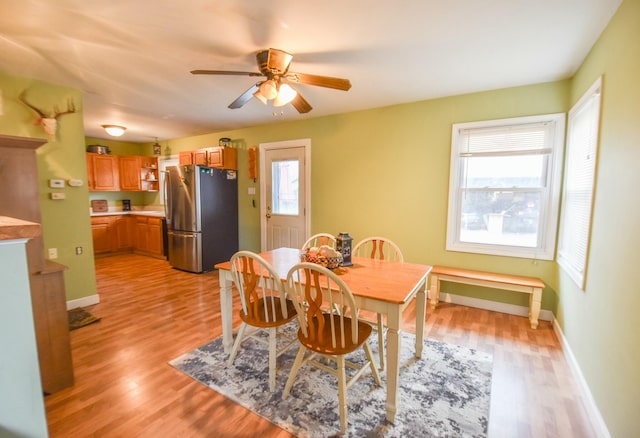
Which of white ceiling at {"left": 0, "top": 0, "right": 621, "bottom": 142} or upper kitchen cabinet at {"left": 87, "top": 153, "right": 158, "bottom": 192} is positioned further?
upper kitchen cabinet at {"left": 87, "top": 153, "right": 158, "bottom": 192}

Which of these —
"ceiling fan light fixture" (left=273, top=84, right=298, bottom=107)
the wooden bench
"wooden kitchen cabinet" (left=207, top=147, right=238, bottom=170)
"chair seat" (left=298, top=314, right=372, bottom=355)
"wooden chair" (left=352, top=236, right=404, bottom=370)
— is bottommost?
the wooden bench

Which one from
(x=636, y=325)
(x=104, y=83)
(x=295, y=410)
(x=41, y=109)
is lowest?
(x=295, y=410)

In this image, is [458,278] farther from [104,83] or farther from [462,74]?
[104,83]

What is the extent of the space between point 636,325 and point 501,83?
95.1 inches

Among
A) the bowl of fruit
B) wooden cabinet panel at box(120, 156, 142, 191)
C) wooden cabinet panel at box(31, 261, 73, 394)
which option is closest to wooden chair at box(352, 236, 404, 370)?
the bowl of fruit

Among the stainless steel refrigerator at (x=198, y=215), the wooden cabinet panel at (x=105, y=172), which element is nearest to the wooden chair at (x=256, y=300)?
the stainless steel refrigerator at (x=198, y=215)

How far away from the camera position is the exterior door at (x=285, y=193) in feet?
Result: 13.9

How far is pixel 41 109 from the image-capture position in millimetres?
2809

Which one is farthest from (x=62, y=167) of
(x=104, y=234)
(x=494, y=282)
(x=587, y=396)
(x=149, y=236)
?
(x=587, y=396)

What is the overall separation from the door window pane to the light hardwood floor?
175cm

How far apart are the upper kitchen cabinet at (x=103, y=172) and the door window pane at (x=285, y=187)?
3.65m

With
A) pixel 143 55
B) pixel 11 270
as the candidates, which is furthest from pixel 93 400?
pixel 143 55

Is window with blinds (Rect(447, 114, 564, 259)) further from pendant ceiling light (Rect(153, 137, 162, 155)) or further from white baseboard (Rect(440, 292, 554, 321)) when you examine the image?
pendant ceiling light (Rect(153, 137, 162, 155))

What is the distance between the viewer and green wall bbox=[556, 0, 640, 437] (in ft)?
4.43
